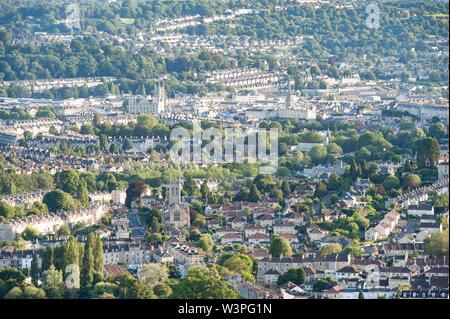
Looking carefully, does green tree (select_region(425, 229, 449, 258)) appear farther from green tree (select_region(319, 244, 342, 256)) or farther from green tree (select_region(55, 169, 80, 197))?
green tree (select_region(55, 169, 80, 197))

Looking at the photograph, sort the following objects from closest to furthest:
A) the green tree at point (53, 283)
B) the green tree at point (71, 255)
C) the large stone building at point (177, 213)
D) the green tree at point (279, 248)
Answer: the green tree at point (53, 283), the green tree at point (71, 255), the green tree at point (279, 248), the large stone building at point (177, 213)

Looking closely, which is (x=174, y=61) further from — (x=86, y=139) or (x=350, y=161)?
(x=350, y=161)

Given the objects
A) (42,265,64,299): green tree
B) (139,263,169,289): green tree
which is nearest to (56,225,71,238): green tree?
(139,263,169,289): green tree

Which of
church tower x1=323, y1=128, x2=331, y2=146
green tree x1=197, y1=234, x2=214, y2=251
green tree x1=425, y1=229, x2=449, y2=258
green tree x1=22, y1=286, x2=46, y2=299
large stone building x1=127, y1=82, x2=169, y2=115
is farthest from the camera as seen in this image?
large stone building x1=127, y1=82, x2=169, y2=115

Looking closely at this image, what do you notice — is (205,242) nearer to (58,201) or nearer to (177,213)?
(177,213)

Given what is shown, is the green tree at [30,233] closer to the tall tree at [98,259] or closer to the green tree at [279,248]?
the tall tree at [98,259]

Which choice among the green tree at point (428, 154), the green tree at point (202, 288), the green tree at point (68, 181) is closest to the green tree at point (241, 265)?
the green tree at point (202, 288)

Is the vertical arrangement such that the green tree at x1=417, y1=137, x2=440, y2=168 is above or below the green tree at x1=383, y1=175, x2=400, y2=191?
above

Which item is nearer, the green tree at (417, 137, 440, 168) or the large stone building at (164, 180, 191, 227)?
the large stone building at (164, 180, 191, 227)

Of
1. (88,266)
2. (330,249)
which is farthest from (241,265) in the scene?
(330,249)
